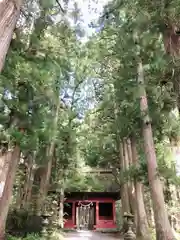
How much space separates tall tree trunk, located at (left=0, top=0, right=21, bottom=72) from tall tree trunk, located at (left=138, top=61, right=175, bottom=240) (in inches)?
190

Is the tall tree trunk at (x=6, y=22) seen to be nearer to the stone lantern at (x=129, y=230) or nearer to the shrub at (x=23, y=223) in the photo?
the stone lantern at (x=129, y=230)

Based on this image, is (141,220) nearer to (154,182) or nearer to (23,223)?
(154,182)

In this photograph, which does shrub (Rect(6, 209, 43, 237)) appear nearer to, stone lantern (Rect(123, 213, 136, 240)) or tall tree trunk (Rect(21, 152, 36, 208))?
tall tree trunk (Rect(21, 152, 36, 208))

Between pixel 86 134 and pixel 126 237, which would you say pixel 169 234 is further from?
pixel 86 134

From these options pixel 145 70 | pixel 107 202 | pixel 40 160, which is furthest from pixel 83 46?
pixel 107 202

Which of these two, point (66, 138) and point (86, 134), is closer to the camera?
point (66, 138)

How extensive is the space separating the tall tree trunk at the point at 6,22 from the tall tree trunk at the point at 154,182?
15.8 feet

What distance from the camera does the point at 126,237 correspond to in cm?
1034

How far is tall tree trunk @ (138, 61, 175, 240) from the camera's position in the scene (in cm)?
643

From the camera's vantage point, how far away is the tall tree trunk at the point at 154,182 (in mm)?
6430

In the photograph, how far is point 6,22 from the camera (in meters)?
3.64

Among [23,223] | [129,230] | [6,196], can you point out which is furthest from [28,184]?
[129,230]

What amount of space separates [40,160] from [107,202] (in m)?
9.21

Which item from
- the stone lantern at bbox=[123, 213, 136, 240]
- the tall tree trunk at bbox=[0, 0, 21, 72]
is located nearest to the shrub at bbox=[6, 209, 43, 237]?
the stone lantern at bbox=[123, 213, 136, 240]
